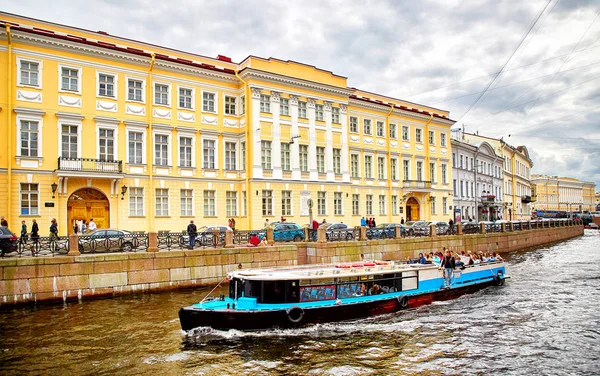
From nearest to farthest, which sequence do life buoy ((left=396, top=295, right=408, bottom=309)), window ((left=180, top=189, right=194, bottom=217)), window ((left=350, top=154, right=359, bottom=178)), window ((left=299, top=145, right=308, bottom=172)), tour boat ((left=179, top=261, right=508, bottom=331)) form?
tour boat ((left=179, top=261, right=508, bottom=331)) < life buoy ((left=396, top=295, right=408, bottom=309)) < window ((left=180, top=189, right=194, bottom=217)) < window ((left=299, top=145, right=308, bottom=172)) < window ((left=350, top=154, right=359, bottom=178))

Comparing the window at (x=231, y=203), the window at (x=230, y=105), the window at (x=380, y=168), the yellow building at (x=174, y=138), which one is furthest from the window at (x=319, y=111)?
the window at (x=231, y=203)

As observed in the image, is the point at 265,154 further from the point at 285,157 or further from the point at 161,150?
the point at 161,150

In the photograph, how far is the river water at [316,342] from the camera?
1133 cm

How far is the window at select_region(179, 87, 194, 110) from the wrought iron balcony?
6051mm

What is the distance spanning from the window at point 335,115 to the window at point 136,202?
16154mm

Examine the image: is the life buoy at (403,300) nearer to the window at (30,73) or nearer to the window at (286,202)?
the window at (286,202)

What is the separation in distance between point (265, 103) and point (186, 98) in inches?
219

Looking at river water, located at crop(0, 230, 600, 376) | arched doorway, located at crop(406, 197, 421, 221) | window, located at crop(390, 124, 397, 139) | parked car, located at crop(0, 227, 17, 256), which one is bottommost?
river water, located at crop(0, 230, 600, 376)

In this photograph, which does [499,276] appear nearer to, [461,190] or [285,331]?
[285,331]

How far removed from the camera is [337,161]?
3884 centimetres

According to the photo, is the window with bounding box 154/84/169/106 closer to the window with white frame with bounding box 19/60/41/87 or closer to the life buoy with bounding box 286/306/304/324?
the window with white frame with bounding box 19/60/41/87

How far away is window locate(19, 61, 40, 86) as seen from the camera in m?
26.0

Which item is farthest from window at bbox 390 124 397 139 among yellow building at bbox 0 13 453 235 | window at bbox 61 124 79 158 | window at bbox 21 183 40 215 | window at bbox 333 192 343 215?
window at bbox 21 183 40 215

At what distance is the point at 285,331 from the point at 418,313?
550 centimetres
